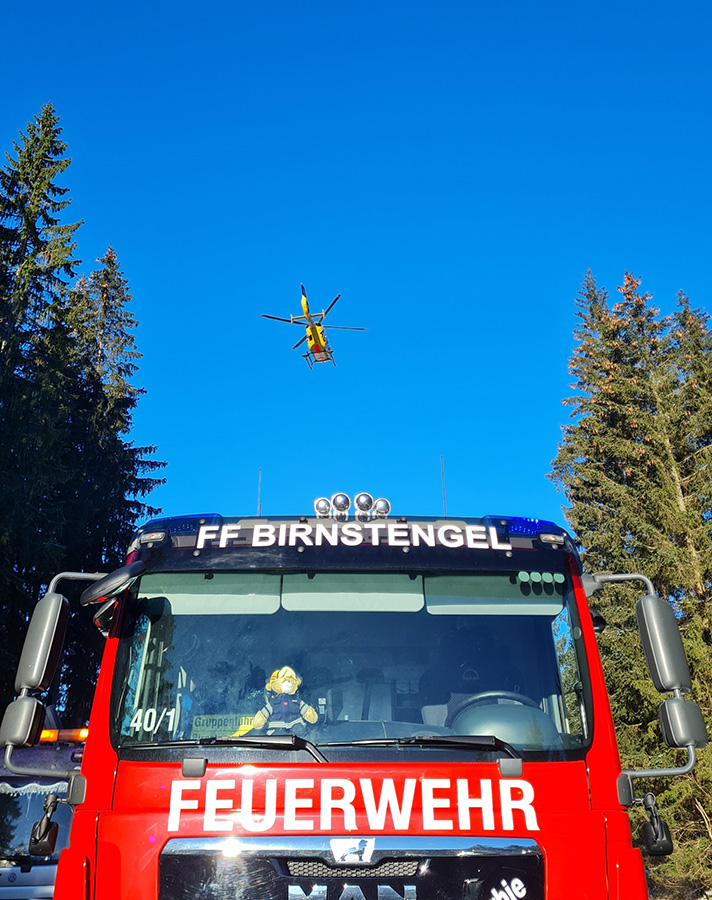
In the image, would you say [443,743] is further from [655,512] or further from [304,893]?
[655,512]

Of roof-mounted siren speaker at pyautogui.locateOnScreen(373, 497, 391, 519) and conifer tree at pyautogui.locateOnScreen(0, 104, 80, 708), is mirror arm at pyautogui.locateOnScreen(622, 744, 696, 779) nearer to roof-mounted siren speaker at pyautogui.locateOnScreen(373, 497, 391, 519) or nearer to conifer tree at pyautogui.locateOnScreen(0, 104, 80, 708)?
roof-mounted siren speaker at pyautogui.locateOnScreen(373, 497, 391, 519)

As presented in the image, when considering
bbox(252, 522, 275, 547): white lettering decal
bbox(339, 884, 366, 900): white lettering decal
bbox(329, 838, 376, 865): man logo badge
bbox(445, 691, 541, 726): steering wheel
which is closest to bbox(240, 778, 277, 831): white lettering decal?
bbox(329, 838, 376, 865): man logo badge

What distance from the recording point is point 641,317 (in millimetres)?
31625

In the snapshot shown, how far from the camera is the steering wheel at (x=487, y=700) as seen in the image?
3.96 meters

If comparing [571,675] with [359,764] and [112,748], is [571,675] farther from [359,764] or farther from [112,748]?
[112,748]

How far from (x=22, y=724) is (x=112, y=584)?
684 millimetres

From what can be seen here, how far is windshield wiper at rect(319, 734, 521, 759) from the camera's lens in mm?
3670

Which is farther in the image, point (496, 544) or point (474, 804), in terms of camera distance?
point (496, 544)

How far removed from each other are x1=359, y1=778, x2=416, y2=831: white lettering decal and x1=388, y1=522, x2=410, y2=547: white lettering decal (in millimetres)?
1222

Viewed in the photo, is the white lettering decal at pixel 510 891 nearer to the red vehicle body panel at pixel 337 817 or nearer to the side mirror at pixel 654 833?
the red vehicle body panel at pixel 337 817

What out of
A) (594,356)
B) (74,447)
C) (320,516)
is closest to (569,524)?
(594,356)

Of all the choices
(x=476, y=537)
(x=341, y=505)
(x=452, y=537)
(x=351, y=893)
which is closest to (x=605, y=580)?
(x=476, y=537)

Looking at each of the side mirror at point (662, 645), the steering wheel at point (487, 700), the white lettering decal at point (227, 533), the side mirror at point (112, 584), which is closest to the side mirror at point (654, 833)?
the side mirror at point (662, 645)

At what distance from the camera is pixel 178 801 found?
11.4 feet
